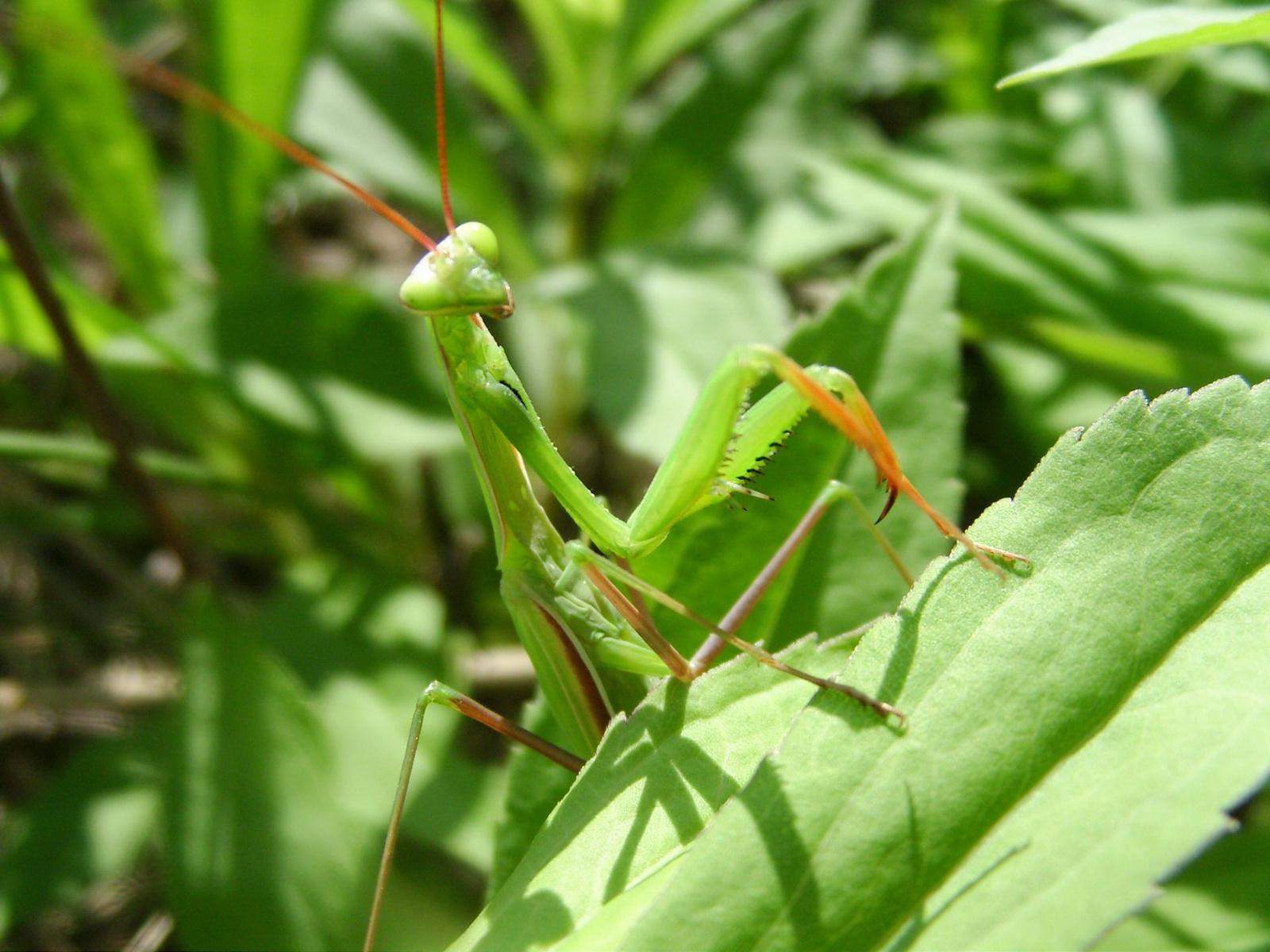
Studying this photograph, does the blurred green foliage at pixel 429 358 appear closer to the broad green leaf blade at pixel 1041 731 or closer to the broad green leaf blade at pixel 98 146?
the broad green leaf blade at pixel 98 146

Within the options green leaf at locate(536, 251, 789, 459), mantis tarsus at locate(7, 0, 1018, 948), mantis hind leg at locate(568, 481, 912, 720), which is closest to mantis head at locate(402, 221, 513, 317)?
mantis tarsus at locate(7, 0, 1018, 948)

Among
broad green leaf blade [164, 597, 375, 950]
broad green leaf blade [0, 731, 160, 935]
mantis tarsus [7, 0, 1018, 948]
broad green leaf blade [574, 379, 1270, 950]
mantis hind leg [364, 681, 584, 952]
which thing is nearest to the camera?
broad green leaf blade [574, 379, 1270, 950]

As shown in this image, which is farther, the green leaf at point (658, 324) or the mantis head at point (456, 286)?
the green leaf at point (658, 324)

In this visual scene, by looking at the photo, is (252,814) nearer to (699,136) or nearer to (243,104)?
(243,104)

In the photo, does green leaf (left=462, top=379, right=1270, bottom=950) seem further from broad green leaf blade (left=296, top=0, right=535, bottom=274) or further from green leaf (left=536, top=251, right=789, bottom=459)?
broad green leaf blade (left=296, top=0, right=535, bottom=274)

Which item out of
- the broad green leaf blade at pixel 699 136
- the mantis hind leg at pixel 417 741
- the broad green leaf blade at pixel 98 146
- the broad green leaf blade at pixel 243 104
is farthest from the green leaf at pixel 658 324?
the broad green leaf blade at pixel 98 146

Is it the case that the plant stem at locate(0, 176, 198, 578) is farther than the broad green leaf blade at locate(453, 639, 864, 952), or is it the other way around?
the plant stem at locate(0, 176, 198, 578)
